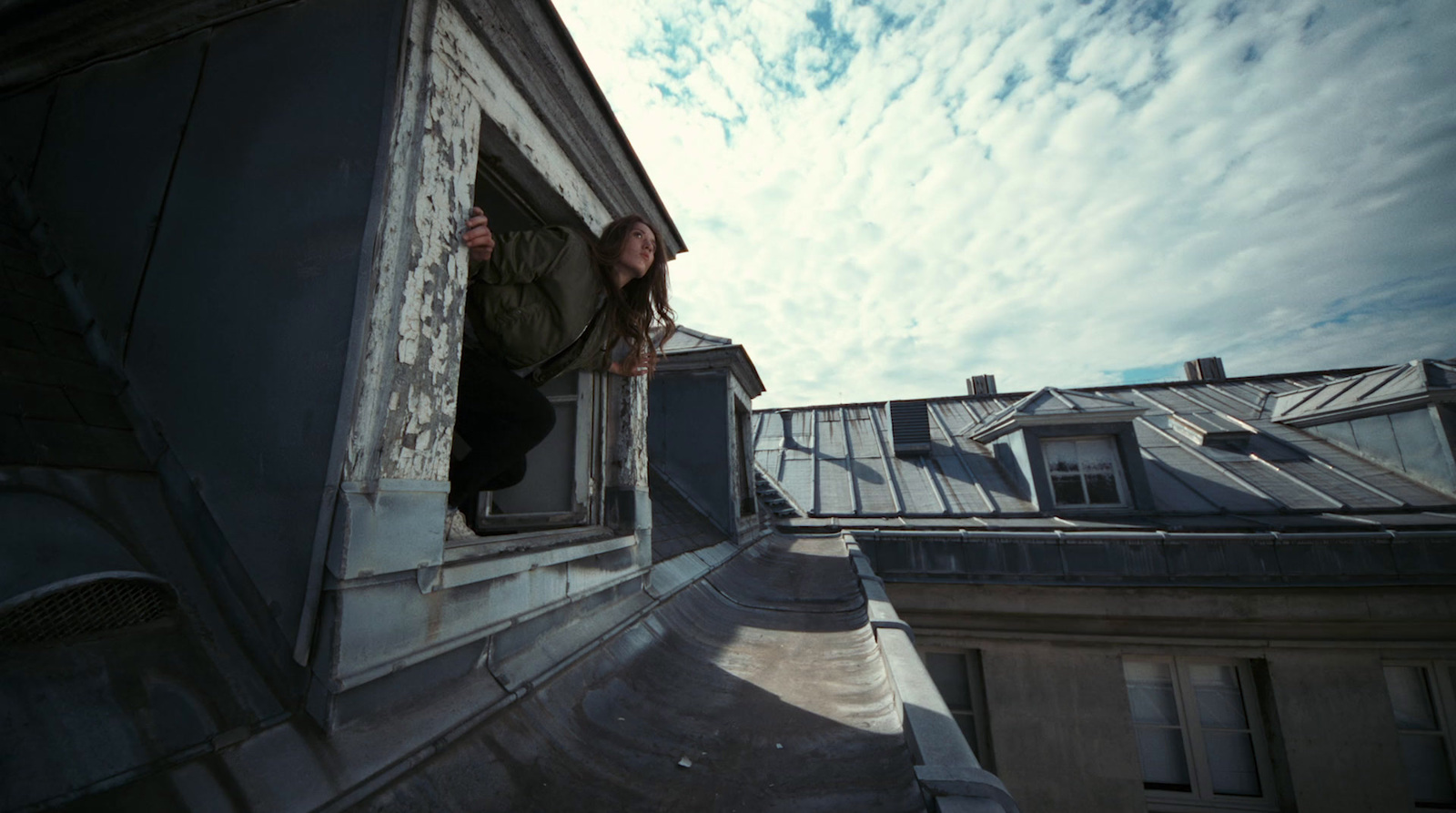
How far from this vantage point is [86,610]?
3.34 feet

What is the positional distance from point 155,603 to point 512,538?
961mm

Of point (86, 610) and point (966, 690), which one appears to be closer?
point (86, 610)

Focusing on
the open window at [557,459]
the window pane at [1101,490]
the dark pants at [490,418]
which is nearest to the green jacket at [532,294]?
the dark pants at [490,418]

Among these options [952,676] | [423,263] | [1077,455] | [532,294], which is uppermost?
[532,294]

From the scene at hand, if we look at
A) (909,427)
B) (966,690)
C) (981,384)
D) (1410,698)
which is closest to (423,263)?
(966,690)

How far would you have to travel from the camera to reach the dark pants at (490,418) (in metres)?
2.26

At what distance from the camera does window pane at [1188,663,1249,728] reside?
20.8 feet

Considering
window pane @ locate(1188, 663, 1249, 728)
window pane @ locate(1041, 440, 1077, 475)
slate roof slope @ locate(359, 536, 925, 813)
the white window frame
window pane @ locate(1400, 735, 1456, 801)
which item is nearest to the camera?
slate roof slope @ locate(359, 536, 925, 813)

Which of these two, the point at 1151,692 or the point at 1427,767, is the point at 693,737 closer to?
the point at 1151,692

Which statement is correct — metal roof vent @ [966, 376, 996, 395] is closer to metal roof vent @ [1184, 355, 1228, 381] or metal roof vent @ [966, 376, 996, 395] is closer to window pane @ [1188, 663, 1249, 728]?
metal roof vent @ [1184, 355, 1228, 381]

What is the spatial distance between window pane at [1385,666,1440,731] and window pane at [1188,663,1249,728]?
148cm

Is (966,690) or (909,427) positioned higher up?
(909,427)

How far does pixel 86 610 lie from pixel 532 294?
4.88 feet

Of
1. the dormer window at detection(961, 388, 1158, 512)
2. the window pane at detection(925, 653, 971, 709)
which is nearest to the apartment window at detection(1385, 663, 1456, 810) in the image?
the dormer window at detection(961, 388, 1158, 512)
